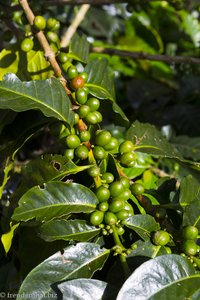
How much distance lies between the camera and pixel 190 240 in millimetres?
1025

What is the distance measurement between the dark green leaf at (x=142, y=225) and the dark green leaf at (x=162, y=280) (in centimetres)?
10

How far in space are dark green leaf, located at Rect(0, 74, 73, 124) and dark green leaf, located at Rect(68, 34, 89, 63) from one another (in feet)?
0.88

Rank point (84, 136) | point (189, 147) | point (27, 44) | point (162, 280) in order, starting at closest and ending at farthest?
point (162, 280) < point (84, 136) < point (27, 44) < point (189, 147)

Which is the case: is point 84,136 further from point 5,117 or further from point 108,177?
point 5,117

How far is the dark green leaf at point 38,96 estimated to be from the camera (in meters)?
1.08

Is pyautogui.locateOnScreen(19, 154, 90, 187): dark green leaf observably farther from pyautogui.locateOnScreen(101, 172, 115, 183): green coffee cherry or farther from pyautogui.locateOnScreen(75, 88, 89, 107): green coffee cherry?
pyautogui.locateOnScreen(75, 88, 89, 107): green coffee cherry

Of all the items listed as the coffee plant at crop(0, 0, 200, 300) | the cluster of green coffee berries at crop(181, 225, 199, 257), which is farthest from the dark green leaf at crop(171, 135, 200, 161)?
the cluster of green coffee berries at crop(181, 225, 199, 257)

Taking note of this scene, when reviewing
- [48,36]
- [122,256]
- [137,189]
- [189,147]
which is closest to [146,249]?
[122,256]

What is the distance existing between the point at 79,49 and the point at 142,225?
566 mm

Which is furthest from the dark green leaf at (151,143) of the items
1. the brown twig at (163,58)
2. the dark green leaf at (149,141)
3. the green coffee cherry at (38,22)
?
the brown twig at (163,58)

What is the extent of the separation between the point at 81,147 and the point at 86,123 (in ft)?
0.27

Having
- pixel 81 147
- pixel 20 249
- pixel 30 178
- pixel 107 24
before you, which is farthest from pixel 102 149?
pixel 107 24

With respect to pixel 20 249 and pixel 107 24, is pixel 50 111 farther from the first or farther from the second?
pixel 107 24

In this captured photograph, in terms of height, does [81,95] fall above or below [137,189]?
above
